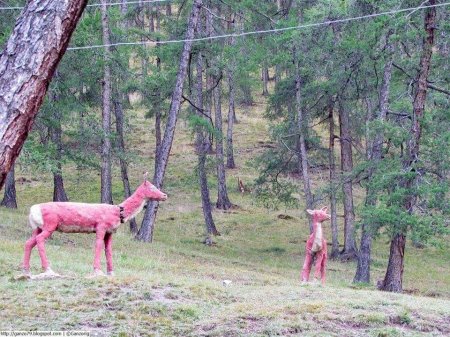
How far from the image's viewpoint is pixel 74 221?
35.1 ft

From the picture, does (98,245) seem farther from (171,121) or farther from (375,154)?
(171,121)

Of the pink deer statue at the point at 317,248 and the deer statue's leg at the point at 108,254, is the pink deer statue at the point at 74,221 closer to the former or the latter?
the deer statue's leg at the point at 108,254

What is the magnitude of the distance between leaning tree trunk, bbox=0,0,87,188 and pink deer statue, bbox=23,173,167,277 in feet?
23.7

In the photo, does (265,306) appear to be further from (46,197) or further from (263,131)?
(263,131)

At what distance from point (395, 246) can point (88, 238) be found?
27.8 feet

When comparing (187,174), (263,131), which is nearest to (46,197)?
(187,174)

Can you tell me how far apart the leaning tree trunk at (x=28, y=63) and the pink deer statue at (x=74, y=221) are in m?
7.22

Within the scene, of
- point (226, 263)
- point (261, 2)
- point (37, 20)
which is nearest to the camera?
point (37, 20)

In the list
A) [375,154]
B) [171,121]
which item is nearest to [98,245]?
[375,154]

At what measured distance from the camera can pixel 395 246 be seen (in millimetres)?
16328

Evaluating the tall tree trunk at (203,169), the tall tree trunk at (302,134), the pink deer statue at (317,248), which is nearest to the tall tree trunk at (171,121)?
the tall tree trunk at (203,169)

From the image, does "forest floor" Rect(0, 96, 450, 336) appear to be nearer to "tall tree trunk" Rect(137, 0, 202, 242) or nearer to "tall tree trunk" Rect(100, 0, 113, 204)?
"tall tree trunk" Rect(137, 0, 202, 242)

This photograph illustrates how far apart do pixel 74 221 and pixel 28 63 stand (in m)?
7.45

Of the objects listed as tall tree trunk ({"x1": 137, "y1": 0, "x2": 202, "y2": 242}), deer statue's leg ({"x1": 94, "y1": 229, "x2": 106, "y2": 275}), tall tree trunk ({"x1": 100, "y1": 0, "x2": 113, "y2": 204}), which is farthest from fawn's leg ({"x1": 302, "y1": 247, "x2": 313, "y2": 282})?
tall tree trunk ({"x1": 100, "y1": 0, "x2": 113, "y2": 204})
